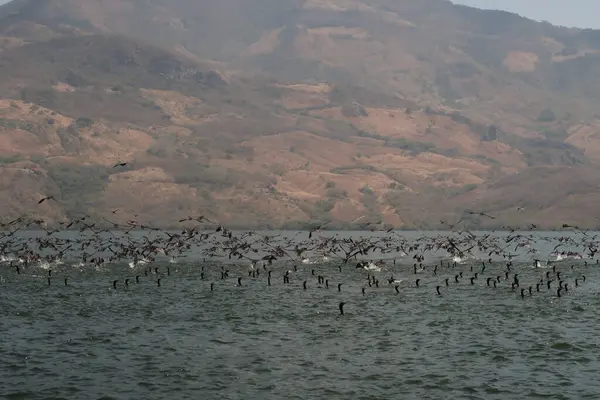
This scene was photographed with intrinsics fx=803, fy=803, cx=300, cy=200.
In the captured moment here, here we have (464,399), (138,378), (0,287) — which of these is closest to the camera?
(464,399)

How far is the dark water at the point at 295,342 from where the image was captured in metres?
31.3

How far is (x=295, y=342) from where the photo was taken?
41.1 m

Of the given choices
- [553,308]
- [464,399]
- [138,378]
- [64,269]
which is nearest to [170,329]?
[138,378]

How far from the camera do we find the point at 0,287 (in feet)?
220

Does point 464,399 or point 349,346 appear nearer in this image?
point 464,399

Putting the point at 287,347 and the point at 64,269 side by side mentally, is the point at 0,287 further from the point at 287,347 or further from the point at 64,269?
the point at 287,347

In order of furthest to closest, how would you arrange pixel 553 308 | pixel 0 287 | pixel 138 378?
pixel 0 287
pixel 553 308
pixel 138 378

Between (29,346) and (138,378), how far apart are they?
909cm

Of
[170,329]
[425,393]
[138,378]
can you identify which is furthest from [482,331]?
[138,378]

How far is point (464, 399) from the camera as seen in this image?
29547 millimetres

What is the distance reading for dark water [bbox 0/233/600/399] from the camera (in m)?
31.3

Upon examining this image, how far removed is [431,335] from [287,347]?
837 cm

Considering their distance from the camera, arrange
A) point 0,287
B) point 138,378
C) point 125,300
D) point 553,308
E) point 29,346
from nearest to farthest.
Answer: point 138,378, point 29,346, point 553,308, point 125,300, point 0,287

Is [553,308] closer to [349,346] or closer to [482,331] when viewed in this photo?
[482,331]
